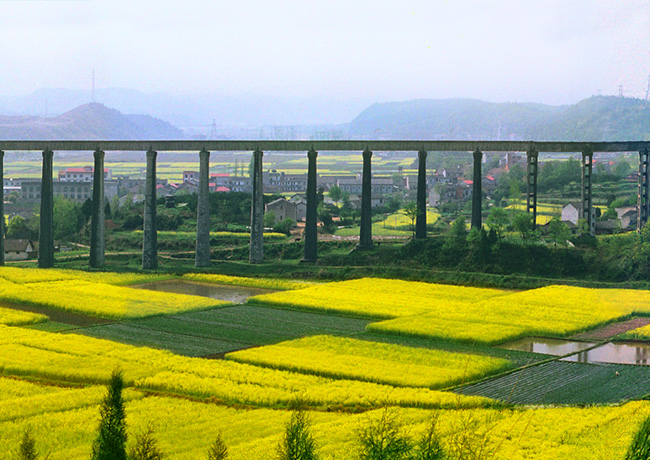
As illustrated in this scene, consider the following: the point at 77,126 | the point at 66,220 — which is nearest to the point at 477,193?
the point at 66,220

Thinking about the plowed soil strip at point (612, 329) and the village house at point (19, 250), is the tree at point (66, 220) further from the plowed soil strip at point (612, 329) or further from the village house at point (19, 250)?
the plowed soil strip at point (612, 329)

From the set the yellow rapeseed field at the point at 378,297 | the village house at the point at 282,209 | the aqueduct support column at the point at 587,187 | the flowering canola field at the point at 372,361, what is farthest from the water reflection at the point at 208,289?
the village house at the point at 282,209

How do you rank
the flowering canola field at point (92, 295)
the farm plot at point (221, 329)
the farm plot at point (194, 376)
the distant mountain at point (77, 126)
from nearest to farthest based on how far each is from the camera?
the farm plot at point (194, 376)
the farm plot at point (221, 329)
the flowering canola field at point (92, 295)
the distant mountain at point (77, 126)

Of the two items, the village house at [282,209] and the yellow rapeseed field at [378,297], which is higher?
the village house at [282,209]

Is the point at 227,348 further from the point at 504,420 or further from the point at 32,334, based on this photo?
the point at 504,420

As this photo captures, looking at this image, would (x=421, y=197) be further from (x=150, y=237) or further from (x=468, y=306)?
(x=150, y=237)

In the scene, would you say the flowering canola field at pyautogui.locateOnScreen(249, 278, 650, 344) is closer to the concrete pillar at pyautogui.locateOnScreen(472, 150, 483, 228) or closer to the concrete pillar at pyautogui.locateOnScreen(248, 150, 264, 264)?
the concrete pillar at pyautogui.locateOnScreen(248, 150, 264, 264)
